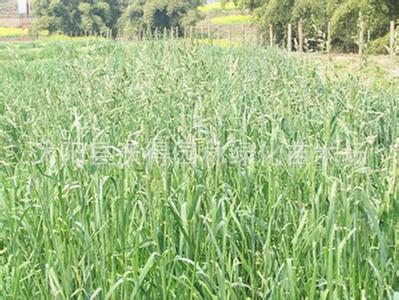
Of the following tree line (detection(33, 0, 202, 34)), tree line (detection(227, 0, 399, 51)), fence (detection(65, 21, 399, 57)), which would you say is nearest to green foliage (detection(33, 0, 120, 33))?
tree line (detection(33, 0, 202, 34))

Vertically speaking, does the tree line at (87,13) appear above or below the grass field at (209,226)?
above

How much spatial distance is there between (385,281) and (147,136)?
1.55 m

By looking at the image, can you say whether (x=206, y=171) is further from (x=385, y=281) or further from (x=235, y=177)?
(x=385, y=281)

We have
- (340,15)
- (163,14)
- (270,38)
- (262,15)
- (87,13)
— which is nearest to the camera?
(270,38)

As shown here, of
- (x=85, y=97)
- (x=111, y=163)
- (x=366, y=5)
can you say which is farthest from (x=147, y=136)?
(x=366, y=5)

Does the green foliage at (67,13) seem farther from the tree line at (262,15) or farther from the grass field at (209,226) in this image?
the grass field at (209,226)

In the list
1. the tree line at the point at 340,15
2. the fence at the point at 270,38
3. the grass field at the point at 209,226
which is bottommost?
the grass field at the point at 209,226

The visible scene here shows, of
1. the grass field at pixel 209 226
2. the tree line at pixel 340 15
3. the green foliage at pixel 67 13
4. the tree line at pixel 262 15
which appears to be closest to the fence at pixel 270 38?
the tree line at pixel 262 15

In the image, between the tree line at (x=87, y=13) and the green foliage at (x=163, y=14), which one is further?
the tree line at (x=87, y=13)

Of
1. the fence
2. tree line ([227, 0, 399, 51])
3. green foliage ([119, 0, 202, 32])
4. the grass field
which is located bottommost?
the grass field

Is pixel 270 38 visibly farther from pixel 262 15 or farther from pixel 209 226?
pixel 262 15

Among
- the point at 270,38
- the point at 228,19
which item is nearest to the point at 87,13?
the point at 228,19

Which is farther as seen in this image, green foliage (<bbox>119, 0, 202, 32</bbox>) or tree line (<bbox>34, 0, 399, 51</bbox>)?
green foliage (<bbox>119, 0, 202, 32</bbox>)

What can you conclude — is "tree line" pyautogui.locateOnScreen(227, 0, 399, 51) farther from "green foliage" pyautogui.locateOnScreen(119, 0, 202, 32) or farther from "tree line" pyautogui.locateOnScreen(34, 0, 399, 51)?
"green foliage" pyautogui.locateOnScreen(119, 0, 202, 32)
